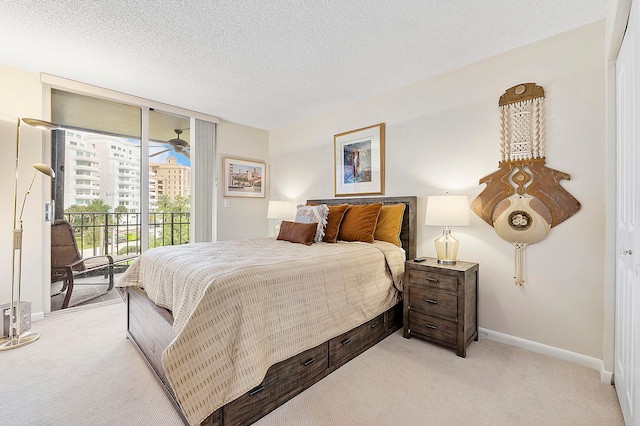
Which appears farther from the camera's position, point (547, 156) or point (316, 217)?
point (316, 217)

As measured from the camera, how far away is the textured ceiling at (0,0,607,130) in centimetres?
193

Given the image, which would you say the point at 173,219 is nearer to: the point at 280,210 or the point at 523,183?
the point at 280,210

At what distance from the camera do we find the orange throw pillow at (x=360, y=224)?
2855 mm

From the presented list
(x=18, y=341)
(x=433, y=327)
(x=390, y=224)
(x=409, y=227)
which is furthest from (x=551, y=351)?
(x=18, y=341)

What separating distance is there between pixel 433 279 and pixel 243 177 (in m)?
3.31

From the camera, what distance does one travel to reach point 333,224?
9.92 feet

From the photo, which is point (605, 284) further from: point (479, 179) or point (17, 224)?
point (17, 224)

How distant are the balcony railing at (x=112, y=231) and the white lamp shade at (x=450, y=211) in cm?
346

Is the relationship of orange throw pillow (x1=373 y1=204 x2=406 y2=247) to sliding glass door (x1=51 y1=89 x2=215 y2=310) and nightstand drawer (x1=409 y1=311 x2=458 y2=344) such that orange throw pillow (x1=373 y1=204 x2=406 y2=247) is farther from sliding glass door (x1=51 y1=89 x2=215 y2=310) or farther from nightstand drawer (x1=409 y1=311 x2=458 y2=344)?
sliding glass door (x1=51 y1=89 x2=215 y2=310)

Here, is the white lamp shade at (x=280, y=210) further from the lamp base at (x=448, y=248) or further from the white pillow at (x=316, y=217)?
the lamp base at (x=448, y=248)

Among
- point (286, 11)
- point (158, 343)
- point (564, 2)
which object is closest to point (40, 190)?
point (158, 343)

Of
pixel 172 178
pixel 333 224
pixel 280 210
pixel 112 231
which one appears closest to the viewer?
pixel 333 224

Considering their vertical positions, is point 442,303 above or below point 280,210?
below

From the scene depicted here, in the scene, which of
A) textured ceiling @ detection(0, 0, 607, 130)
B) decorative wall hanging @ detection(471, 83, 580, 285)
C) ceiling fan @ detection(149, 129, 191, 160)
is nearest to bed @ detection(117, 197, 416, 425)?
decorative wall hanging @ detection(471, 83, 580, 285)
